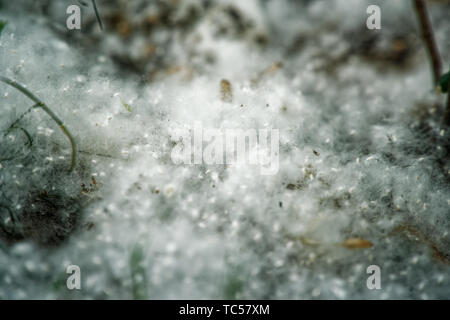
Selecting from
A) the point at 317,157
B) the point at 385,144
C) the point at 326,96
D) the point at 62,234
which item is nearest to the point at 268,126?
the point at 317,157

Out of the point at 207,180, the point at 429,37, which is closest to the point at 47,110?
the point at 207,180

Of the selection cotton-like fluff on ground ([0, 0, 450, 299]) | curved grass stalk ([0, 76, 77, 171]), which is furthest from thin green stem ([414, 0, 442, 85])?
curved grass stalk ([0, 76, 77, 171])

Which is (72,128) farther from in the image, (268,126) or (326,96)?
(326,96)

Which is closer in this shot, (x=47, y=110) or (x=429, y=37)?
(x=47, y=110)

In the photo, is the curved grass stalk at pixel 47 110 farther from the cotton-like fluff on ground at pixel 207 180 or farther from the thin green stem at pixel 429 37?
the thin green stem at pixel 429 37

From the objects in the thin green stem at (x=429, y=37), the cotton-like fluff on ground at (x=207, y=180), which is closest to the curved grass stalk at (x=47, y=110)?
the cotton-like fluff on ground at (x=207, y=180)

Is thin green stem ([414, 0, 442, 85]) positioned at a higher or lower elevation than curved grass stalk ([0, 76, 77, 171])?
higher

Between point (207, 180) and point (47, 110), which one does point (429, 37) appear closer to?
point (207, 180)

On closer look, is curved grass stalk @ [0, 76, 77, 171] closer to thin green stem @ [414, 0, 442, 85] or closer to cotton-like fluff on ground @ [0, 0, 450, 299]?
cotton-like fluff on ground @ [0, 0, 450, 299]
